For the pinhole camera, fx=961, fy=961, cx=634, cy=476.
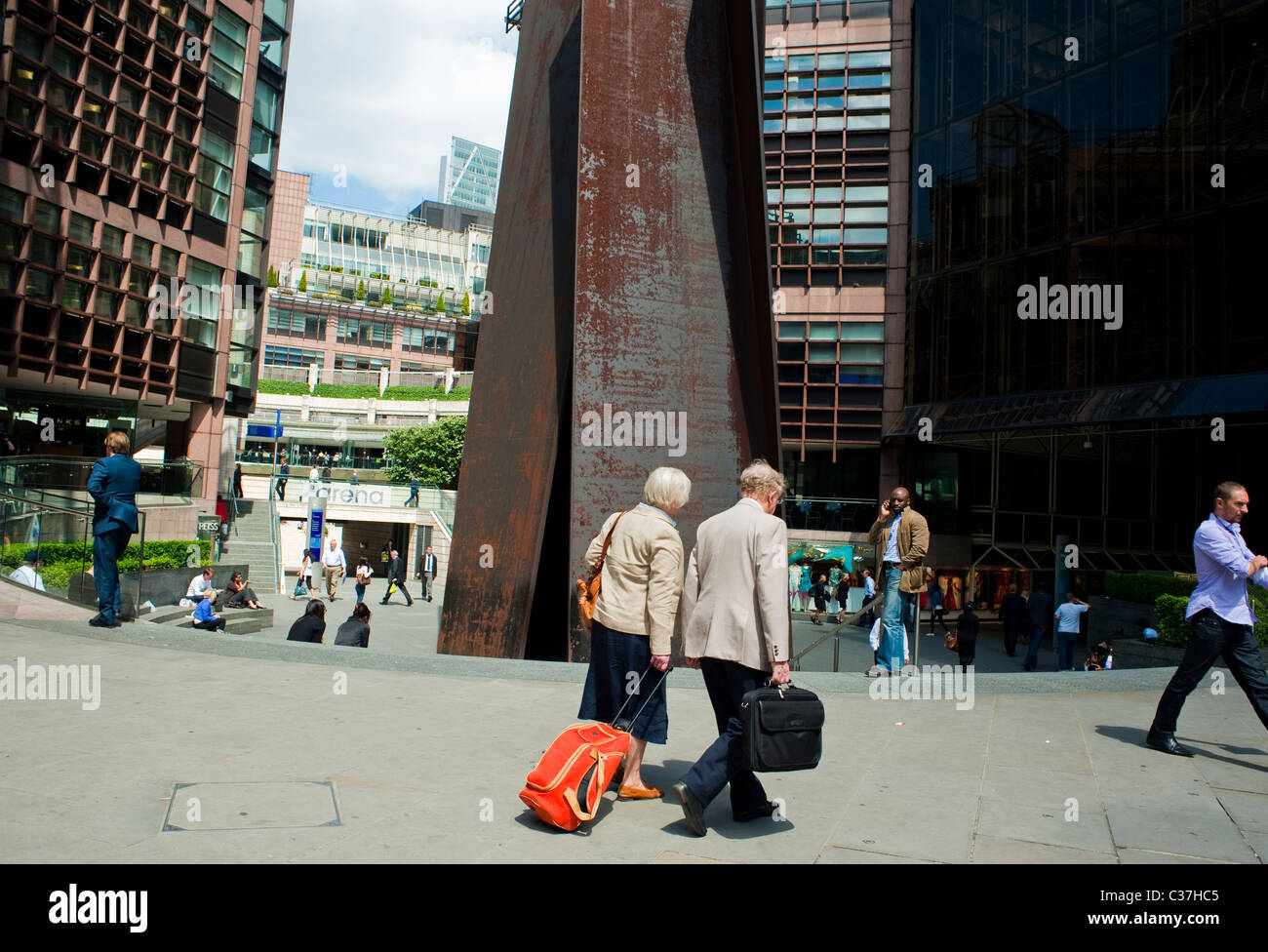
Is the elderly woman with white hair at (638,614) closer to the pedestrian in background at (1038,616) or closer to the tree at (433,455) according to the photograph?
the pedestrian in background at (1038,616)

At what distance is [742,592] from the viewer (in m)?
4.56

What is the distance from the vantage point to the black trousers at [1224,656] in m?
6.06

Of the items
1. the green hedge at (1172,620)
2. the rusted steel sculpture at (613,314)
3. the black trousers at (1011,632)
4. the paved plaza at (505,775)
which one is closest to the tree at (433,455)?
the black trousers at (1011,632)

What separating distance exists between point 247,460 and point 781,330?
3710cm

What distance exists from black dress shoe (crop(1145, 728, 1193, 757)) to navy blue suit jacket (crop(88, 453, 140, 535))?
8971 mm

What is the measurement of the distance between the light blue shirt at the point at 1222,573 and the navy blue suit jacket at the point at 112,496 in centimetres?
911

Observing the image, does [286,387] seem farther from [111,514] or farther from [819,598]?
[111,514]

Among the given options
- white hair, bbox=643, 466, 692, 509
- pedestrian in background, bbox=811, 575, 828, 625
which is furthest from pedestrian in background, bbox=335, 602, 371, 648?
pedestrian in background, bbox=811, 575, 828, 625

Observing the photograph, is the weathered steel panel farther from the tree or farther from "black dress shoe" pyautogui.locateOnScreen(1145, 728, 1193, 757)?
the tree

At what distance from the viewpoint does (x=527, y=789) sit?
4.30 metres

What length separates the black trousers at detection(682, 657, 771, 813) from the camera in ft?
14.0

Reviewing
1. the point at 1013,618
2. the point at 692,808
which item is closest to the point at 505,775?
the point at 692,808

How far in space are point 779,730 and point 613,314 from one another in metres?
6.44

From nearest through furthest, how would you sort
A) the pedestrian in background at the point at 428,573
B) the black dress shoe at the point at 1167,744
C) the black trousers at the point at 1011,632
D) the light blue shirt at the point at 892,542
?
the black dress shoe at the point at 1167,744 < the light blue shirt at the point at 892,542 < the black trousers at the point at 1011,632 < the pedestrian in background at the point at 428,573
